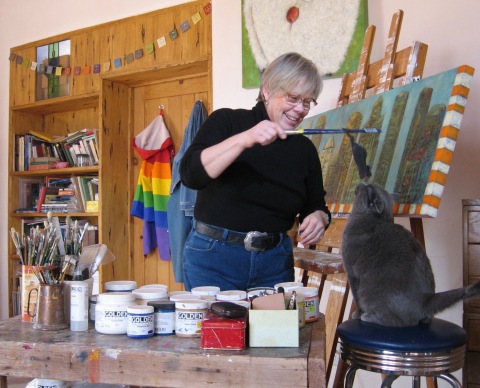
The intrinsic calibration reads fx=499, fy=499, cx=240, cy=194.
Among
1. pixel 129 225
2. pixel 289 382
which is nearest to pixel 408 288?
pixel 289 382

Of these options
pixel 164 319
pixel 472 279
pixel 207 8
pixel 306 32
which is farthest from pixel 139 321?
pixel 207 8

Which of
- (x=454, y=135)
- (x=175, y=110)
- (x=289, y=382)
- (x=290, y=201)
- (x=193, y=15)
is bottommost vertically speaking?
(x=289, y=382)

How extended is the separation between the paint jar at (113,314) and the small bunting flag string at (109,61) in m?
2.49

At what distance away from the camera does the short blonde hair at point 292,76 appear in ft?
4.69

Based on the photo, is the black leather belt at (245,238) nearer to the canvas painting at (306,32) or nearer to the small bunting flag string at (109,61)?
the canvas painting at (306,32)

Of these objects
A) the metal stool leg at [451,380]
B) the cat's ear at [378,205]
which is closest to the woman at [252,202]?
the cat's ear at [378,205]

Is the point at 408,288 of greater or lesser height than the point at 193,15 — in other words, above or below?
below

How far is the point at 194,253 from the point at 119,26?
2.53 m

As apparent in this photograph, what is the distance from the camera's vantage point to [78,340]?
99 centimetres

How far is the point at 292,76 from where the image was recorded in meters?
1.43

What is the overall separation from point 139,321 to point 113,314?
74mm

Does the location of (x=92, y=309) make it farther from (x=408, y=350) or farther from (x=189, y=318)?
(x=408, y=350)

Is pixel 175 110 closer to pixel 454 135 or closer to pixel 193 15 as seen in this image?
pixel 193 15

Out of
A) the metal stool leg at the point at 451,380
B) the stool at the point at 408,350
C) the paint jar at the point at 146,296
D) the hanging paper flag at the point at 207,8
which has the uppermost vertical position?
the hanging paper flag at the point at 207,8
